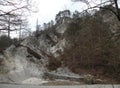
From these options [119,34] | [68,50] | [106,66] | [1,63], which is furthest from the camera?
[68,50]

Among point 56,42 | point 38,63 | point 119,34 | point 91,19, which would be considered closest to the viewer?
point 119,34

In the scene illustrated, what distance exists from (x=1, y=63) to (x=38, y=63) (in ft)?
18.9

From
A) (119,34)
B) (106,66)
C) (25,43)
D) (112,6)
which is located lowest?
(106,66)

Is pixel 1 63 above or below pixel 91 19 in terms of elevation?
below

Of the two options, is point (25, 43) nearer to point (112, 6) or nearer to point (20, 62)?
point (20, 62)

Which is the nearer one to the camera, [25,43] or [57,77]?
[57,77]

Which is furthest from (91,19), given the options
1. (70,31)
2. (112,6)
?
(70,31)

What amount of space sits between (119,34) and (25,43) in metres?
28.6

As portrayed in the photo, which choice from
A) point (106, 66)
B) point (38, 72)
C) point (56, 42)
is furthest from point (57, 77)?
point (56, 42)

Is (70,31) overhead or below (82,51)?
overhead

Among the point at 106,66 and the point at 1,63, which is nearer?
the point at 1,63

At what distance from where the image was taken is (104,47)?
454 inches

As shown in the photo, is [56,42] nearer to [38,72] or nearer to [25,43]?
[25,43]

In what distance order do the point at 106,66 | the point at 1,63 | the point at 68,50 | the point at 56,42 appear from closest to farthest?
the point at 1,63 → the point at 106,66 → the point at 68,50 → the point at 56,42
